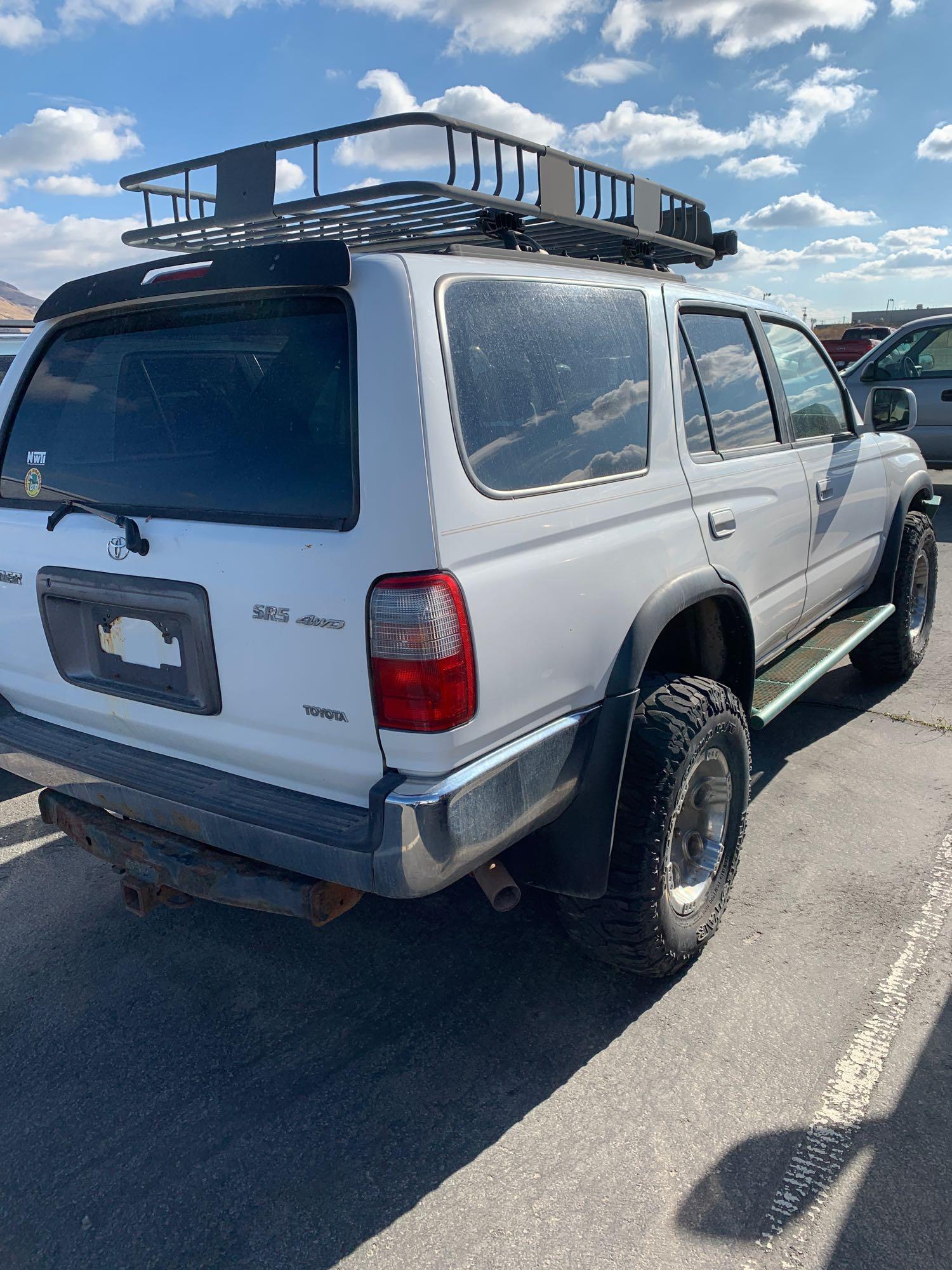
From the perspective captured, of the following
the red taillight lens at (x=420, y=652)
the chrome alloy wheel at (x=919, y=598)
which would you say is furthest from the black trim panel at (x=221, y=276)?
the chrome alloy wheel at (x=919, y=598)

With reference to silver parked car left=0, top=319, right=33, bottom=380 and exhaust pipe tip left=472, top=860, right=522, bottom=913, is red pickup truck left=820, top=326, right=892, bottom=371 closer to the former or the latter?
silver parked car left=0, top=319, right=33, bottom=380

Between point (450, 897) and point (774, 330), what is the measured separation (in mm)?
2701

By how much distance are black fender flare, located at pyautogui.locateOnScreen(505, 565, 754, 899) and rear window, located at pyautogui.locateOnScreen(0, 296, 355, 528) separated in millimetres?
889

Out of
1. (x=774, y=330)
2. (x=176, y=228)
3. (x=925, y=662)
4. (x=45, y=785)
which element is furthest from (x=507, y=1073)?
(x=925, y=662)

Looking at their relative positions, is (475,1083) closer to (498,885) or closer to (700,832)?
(498,885)

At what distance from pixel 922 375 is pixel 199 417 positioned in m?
9.78

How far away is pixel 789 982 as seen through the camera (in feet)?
9.40

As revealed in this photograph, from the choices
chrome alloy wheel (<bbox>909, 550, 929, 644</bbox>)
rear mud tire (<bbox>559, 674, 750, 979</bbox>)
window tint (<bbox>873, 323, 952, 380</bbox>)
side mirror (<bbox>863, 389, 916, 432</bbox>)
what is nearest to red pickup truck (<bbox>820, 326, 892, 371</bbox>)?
window tint (<bbox>873, 323, 952, 380</bbox>)

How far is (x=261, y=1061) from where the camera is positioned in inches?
103

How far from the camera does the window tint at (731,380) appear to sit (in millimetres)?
3266

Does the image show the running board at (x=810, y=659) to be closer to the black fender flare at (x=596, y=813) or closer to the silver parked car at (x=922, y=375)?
the black fender flare at (x=596, y=813)

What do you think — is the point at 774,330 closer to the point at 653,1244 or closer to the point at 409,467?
the point at 409,467

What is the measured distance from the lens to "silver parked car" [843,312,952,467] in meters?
9.98

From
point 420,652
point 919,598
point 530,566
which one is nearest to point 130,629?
point 420,652
